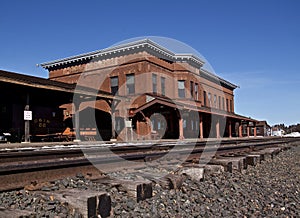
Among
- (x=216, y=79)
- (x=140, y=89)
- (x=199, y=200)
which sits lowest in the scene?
(x=199, y=200)

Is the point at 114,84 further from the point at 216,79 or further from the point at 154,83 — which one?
the point at 216,79

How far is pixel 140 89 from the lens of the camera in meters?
27.9

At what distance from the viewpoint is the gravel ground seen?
3260mm

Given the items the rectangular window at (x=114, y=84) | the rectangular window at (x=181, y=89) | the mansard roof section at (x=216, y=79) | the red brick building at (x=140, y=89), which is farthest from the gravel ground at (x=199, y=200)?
the mansard roof section at (x=216, y=79)

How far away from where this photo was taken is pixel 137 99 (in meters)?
27.8

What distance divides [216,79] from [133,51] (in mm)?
18299

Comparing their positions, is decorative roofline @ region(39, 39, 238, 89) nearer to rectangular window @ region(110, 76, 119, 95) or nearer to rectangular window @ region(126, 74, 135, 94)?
rectangular window @ region(110, 76, 119, 95)

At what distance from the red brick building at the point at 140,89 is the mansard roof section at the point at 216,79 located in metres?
2.49

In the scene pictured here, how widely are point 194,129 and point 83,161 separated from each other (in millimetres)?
28259

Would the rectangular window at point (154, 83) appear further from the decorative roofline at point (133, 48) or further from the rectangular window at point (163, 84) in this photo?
the decorative roofline at point (133, 48)

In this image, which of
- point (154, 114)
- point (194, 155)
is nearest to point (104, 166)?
point (194, 155)

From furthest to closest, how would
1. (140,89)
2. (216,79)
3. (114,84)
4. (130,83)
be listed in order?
(216,79)
(114,84)
(130,83)
(140,89)

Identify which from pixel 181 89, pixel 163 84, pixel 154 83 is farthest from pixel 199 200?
pixel 181 89

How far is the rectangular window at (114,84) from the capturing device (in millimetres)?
29534
